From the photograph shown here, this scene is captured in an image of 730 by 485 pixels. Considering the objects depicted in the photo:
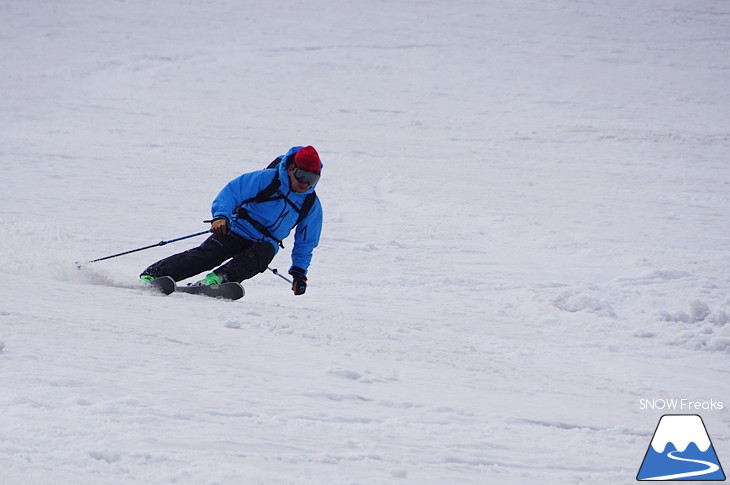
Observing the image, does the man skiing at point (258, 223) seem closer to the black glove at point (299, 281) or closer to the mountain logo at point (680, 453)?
the black glove at point (299, 281)

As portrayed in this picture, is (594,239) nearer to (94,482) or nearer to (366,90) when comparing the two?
(94,482)

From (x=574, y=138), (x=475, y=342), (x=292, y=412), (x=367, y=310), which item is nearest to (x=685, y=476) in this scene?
(x=292, y=412)

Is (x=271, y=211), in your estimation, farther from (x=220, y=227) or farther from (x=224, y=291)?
(x=224, y=291)

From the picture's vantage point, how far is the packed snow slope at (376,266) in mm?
2867

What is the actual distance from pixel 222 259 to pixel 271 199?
25.1 inches

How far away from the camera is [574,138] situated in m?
15.4

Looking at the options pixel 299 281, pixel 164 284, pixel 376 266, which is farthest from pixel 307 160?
pixel 376 266

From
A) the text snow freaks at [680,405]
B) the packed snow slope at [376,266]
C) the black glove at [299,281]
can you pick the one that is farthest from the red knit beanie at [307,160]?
the text snow freaks at [680,405]

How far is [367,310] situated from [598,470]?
3.67 meters

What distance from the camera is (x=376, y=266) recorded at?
319 inches

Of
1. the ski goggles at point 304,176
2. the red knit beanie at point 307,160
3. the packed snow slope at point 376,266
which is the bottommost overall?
the packed snow slope at point 376,266

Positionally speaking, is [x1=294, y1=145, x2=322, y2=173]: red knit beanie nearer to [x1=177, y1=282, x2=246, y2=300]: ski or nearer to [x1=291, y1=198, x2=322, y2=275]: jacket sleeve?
[x1=291, y1=198, x2=322, y2=275]: jacket sleeve

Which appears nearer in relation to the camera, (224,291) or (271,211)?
(224,291)

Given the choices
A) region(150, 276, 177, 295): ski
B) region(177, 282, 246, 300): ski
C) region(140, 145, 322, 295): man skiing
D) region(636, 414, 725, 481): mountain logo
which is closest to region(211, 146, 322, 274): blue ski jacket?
region(140, 145, 322, 295): man skiing
